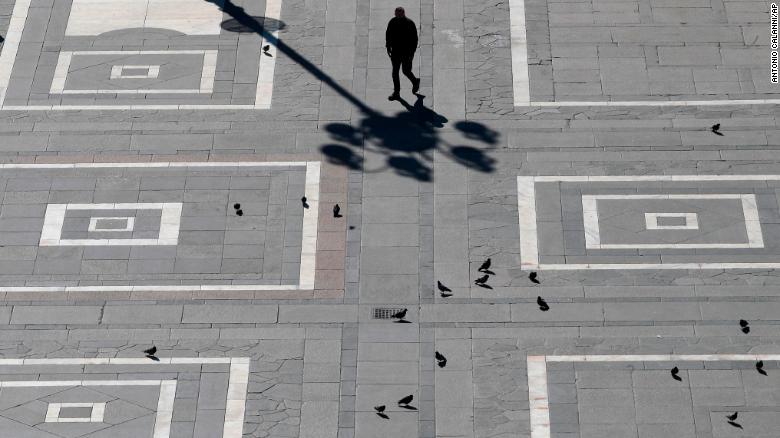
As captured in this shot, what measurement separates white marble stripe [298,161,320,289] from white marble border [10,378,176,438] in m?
3.70

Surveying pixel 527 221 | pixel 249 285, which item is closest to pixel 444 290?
pixel 527 221

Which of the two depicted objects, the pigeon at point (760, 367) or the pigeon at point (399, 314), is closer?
the pigeon at point (760, 367)

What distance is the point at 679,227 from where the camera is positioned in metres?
26.8

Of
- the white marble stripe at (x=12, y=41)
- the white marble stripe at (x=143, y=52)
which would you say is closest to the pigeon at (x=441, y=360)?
the white marble stripe at (x=143, y=52)

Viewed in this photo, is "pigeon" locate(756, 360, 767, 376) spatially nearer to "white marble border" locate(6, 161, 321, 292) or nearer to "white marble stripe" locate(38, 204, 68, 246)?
"white marble border" locate(6, 161, 321, 292)

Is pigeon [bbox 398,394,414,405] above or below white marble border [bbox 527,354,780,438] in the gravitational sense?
below

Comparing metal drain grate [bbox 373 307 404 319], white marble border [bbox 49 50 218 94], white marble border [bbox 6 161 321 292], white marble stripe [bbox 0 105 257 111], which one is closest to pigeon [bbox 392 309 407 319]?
metal drain grate [bbox 373 307 404 319]

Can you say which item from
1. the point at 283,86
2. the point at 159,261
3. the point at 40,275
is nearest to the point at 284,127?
the point at 283,86

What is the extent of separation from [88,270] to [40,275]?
41.2 inches

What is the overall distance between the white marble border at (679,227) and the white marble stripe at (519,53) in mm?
3468

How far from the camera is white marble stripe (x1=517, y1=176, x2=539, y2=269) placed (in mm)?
26359

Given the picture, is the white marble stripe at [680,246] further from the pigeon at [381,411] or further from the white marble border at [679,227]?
the pigeon at [381,411]

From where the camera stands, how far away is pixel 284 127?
29.0 m

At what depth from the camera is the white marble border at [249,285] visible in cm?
2612
